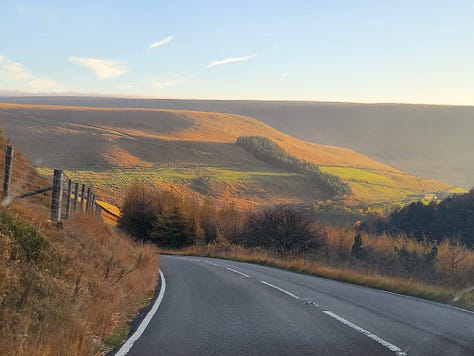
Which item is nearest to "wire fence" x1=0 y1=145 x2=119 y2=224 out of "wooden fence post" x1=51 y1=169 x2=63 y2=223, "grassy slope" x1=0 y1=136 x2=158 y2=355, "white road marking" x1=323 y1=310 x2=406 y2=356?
"wooden fence post" x1=51 y1=169 x2=63 y2=223

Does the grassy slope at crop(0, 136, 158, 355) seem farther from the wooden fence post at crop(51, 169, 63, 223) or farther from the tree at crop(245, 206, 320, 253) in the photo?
the tree at crop(245, 206, 320, 253)

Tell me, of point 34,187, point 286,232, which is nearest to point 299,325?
point 34,187

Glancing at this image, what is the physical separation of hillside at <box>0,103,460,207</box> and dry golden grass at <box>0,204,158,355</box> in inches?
2609

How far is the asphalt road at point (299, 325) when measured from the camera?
6.79 meters

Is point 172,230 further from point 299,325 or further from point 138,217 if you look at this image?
point 299,325

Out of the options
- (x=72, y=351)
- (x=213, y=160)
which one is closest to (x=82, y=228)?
(x=72, y=351)

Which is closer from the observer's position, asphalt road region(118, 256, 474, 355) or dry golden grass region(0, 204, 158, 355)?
dry golden grass region(0, 204, 158, 355)

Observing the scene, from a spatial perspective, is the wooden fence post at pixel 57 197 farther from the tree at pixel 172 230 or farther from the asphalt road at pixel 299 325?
the tree at pixel 172 230

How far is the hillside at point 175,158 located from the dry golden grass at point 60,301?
66268 mm

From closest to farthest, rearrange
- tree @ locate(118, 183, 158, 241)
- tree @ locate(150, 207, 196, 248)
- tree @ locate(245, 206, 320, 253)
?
tree @ locate(245, 206, 320, 253) → tree @ locate(150, 207, 196, 248) → tree @ locate(118, 183, 158, 241)

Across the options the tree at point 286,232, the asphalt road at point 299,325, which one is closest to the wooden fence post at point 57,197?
the asphalt road at point 299,325

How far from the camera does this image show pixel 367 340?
735 centimetres

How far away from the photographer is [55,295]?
7496mm

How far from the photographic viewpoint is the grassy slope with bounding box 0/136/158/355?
593cm
